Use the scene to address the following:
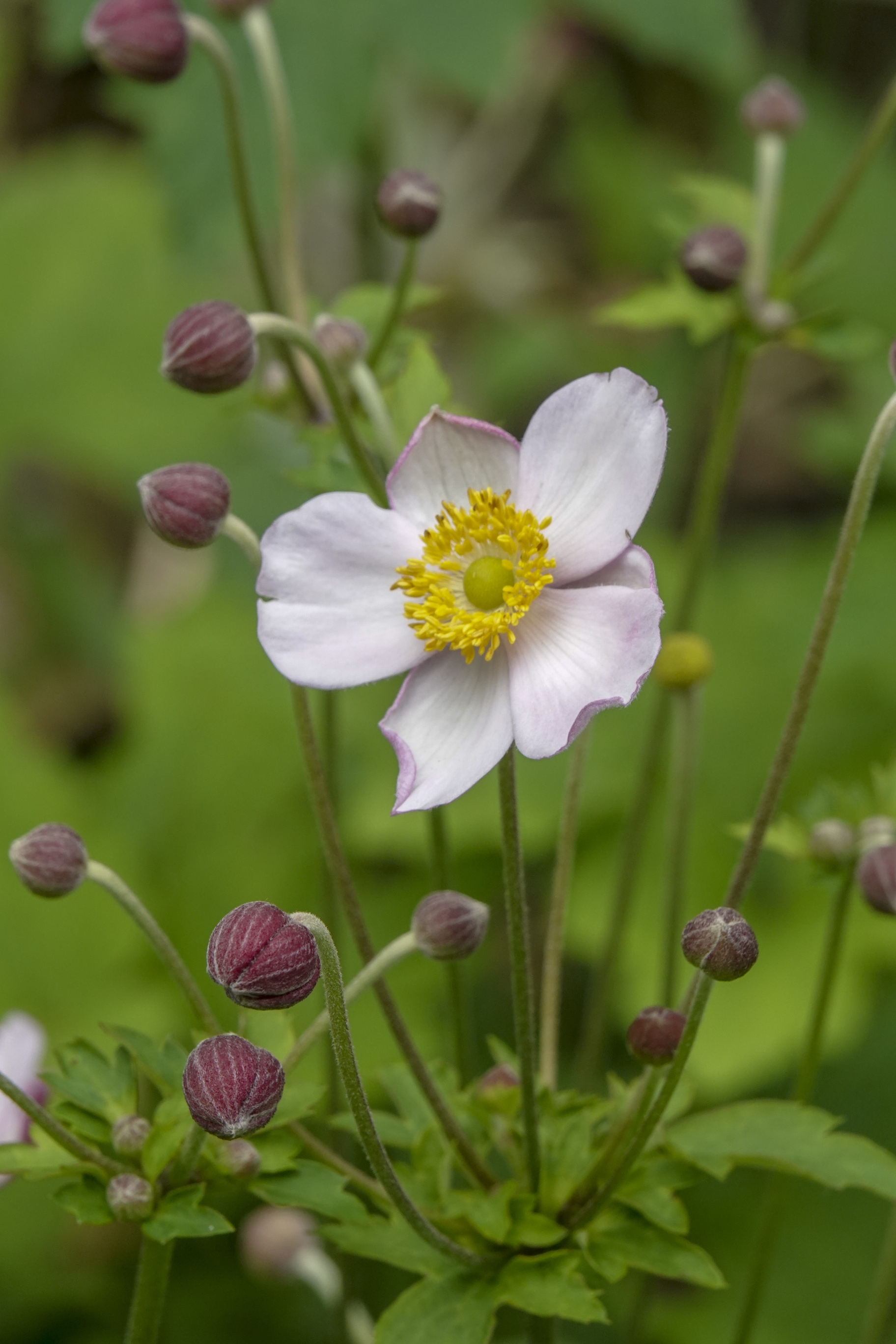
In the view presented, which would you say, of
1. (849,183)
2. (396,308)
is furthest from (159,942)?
(849,183)

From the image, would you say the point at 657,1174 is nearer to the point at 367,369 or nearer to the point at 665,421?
the point at 665,421

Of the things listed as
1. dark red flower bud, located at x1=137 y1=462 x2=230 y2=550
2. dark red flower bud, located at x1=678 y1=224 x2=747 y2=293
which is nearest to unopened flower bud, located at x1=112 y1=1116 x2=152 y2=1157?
dark red flower bud, located at x1=137 y1=462 x2=230 y2=550

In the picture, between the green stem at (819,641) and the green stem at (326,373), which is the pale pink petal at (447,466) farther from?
the green stem at (819,641)

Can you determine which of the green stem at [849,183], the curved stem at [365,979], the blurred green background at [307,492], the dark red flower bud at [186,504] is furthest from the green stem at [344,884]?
the green stem at [849,183]

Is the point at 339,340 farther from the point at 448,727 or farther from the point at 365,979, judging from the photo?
the point at 365,979

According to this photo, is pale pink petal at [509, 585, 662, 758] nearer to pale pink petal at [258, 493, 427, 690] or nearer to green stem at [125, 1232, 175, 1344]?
pale pink petal at [258, 493, 427, 690]

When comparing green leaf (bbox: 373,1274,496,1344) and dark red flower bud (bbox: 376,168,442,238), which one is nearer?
green leaf (bbox: 373,1274,496,1344)

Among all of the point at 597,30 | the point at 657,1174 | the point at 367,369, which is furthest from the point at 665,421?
the point at 597,30
